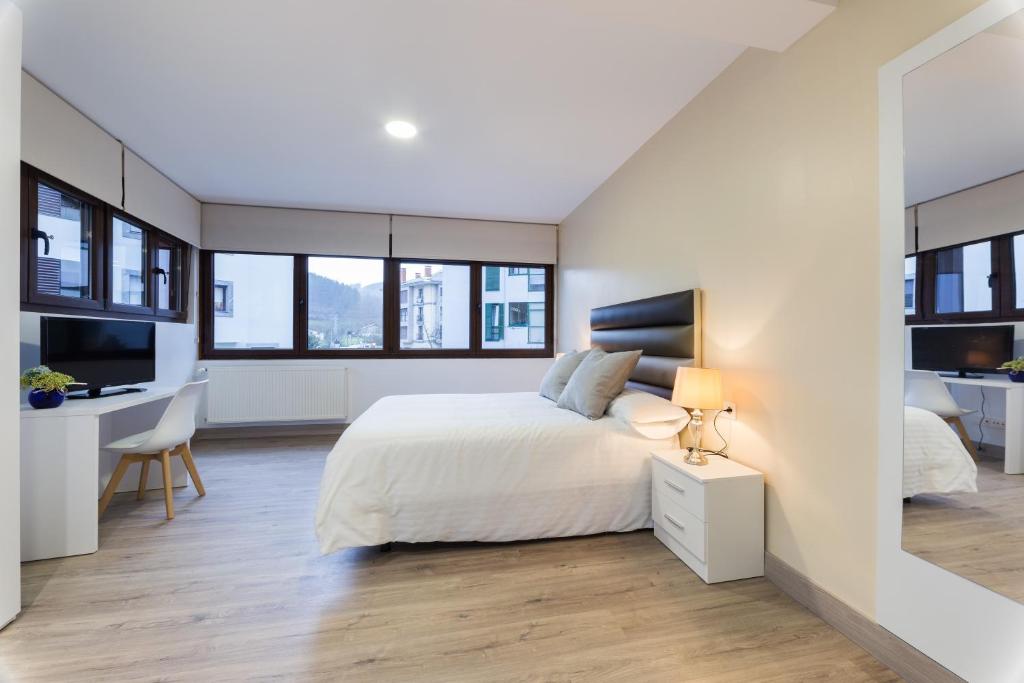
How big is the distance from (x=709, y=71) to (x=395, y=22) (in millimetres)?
1607

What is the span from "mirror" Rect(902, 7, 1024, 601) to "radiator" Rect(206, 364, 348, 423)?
4.69m

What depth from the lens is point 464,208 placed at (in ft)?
15.5

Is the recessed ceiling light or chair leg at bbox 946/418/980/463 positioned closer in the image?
chair leg at bbox 946/418/980/463

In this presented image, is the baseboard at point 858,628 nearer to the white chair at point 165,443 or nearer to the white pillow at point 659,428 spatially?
the white pillow at point 659,428

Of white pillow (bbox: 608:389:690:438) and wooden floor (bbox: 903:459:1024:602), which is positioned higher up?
white pillow (bbox: 608:389:690:438)

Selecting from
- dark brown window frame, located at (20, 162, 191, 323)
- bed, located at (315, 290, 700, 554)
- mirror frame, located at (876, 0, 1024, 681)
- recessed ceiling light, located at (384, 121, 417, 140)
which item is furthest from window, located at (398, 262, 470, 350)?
mirror frame, located at (876, 0, 1024, 681)

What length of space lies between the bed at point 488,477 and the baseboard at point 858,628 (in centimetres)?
73

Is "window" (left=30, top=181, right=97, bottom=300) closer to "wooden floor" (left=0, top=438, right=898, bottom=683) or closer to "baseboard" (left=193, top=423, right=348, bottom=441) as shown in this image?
"wooden floor" (left=0, top=438, right=898, bottom=683)

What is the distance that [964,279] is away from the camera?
138cm

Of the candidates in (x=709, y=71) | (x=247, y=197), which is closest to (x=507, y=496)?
(x=709, y=71)

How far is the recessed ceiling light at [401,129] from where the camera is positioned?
2.85m

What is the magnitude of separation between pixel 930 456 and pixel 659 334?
157 cm

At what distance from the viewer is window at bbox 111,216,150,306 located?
3352mm

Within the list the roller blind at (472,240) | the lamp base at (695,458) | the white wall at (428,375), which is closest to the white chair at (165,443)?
the white wall at (428,375)
